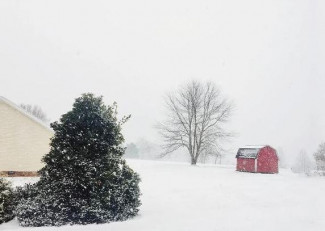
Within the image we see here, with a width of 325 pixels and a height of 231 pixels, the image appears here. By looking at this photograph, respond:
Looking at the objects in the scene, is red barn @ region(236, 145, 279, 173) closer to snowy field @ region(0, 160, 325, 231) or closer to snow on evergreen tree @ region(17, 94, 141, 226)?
snowy field @ region(0, 160, 325, 231)

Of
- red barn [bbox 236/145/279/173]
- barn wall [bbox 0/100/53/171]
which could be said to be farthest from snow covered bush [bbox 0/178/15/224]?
red barn [bbox 236/145/279/173]

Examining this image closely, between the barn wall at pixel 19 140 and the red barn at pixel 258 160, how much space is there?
84.6ft

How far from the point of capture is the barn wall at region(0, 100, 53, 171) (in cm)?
2541

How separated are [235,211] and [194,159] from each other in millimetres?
32470

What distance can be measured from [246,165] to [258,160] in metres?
1.83

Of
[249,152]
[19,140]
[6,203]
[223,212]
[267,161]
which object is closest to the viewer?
[6,203]

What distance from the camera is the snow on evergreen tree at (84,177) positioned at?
38.9 ft

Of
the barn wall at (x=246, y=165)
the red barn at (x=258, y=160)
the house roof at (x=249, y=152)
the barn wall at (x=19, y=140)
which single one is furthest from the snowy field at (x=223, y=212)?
the house roof at (x=249, y=152)

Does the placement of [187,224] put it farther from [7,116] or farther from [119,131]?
[7,116]

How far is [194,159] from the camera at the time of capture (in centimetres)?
4669

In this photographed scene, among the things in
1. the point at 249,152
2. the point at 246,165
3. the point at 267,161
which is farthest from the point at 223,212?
the point at 249,152

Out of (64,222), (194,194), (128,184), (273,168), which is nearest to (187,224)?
(128,184)

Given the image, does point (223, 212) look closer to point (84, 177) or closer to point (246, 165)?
point (84, 177)

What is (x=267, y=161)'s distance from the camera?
41250 mm
